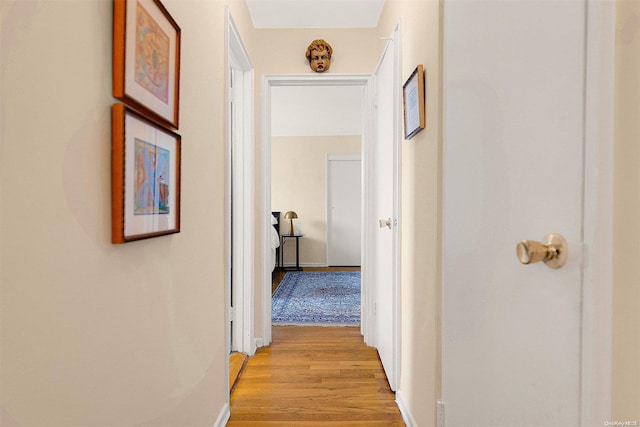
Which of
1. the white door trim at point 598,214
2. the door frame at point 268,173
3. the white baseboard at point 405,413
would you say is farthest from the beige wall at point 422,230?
the door frame at point 268,173

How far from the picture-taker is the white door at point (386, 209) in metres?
2.09

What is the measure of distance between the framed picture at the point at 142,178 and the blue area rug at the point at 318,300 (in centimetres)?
236

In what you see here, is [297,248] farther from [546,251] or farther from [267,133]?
[546,251]

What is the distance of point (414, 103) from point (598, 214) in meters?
1.17

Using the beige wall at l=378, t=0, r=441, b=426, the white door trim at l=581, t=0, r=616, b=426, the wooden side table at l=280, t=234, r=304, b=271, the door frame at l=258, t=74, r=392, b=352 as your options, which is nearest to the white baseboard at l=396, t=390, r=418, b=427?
the beige wall at l=378, t=0, r=441, b=426

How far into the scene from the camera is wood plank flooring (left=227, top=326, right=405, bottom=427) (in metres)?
1.91

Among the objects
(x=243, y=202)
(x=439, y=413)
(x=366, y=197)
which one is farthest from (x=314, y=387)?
(x=366, y=197)

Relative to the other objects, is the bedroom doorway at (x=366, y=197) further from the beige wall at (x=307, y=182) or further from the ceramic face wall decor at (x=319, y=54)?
the beige wall at (x=307, y=182)

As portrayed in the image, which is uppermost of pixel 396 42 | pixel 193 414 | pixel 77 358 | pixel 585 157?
pixel 396 42

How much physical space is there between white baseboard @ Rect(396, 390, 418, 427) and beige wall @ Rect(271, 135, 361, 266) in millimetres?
4348

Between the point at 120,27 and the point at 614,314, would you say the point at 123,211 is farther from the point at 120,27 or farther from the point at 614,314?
A: the point at 614,314

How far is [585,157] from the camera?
0.64 meters

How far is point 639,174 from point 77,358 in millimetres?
1031

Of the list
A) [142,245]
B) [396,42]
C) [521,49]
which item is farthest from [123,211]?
[396,42]
